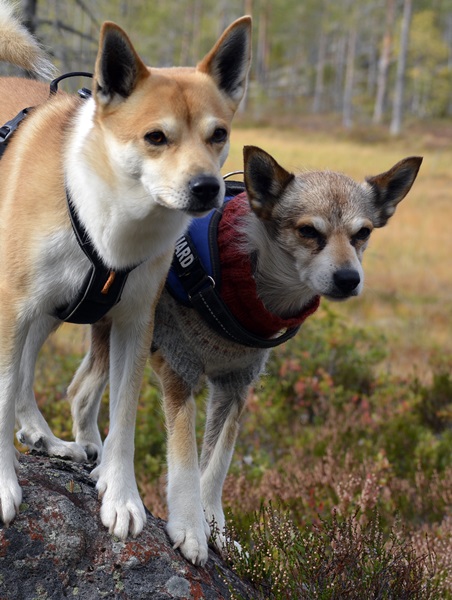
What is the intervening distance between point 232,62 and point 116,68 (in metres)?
0.58

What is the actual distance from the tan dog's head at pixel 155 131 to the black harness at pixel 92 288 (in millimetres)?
224

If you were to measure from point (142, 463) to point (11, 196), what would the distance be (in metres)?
2.89

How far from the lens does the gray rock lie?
8.95ft

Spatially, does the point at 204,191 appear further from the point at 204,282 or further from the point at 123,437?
the point at 123,437

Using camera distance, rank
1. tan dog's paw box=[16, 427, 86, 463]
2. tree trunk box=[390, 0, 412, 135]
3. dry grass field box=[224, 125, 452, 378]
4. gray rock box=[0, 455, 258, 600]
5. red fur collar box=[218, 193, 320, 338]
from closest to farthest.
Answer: gray rock box=[0, 455, 258, 600]
tan dog's paw box=[16, 427, 86, 463]
red fur collar box=[218, 193, 320, 338]
dry grass field box=[224, 125, 452, 378]
tree trunk box=[390, 0, 412, 135]

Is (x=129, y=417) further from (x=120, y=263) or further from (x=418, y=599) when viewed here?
(x=418, y=599)

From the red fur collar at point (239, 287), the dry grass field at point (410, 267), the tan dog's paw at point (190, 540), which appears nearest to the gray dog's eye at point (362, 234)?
the red fur collar at point (239, 287)

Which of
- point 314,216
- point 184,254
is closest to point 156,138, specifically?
point 184,254

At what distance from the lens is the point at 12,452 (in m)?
2.94

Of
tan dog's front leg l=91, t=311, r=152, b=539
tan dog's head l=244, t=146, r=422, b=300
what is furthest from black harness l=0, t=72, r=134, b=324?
tan dog's head l=244, t=146, r=422, b=300

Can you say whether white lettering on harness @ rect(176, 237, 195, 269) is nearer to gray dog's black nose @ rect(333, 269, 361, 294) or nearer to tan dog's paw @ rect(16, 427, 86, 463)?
gray dog's black nose @ rect(333, 269, 361, 294)

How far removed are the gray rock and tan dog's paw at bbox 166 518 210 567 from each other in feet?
0.12

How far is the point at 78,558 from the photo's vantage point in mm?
2816

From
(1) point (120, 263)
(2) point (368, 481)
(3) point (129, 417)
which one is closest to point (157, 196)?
(1) point (120, 263)
